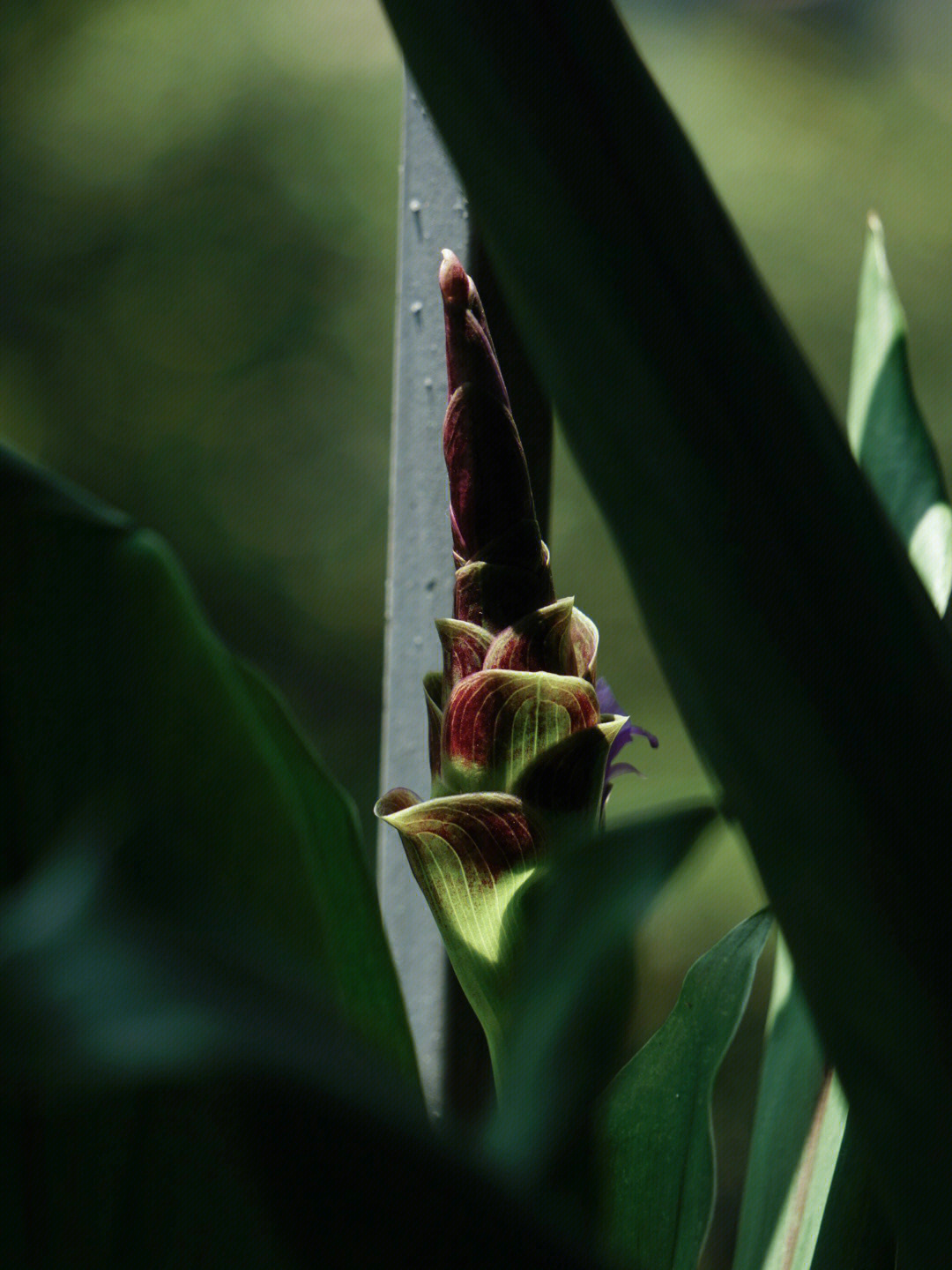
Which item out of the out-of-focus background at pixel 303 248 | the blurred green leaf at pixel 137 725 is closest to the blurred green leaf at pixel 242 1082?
the blurred green leaf at pixel 137 725

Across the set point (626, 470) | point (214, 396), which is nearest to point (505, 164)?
point (626, 470)

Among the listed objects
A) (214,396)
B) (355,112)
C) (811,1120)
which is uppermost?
(355,112)

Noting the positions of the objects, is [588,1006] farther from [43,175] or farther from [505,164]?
[43,175]

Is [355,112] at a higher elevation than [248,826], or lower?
higher

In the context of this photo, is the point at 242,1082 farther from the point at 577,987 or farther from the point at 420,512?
the point at 420,512

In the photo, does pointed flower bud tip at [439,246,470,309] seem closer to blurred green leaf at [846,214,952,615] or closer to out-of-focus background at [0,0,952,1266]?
blurred green leaf at [846,214,952,615]

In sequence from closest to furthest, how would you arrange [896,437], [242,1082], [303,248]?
[242,1082], [896,437], [303,248]

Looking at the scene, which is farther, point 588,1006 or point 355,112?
point 355,112

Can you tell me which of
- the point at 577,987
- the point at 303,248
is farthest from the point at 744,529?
the point at 303,248
